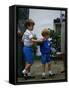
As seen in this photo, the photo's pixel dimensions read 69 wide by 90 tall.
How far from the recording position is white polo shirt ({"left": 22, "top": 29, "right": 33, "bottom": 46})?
2563 millimetres

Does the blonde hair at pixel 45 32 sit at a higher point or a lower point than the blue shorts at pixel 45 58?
higher

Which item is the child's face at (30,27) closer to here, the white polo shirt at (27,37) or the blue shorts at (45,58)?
the white polo shirt at (27,37)

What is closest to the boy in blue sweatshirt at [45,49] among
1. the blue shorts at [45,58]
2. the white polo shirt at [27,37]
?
the blue shorts at [45,58]

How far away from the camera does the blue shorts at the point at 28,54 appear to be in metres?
2.58

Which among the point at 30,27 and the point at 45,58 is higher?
the point at 30,27

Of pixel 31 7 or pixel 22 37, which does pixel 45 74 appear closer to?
pixel 22 37

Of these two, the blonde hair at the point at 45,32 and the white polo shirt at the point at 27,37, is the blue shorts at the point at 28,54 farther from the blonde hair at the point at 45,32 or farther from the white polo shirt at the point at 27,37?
the blonde hair at the point at 45,32

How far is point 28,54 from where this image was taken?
259 centimetres

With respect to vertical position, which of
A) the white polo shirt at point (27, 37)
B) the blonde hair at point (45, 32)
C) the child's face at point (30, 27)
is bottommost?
the white polo shirt at point (27, 37)

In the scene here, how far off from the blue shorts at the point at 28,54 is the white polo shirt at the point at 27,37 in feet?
0.11

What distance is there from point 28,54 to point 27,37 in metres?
0.13

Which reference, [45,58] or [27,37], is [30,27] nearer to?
[27,37]

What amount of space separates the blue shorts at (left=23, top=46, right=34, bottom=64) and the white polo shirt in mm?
35

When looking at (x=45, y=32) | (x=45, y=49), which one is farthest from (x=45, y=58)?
(x=45, y=32)
